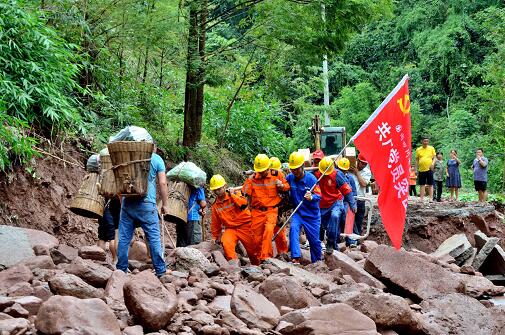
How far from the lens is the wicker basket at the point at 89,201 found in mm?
10031

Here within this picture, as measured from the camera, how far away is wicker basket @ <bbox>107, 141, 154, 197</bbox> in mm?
7945

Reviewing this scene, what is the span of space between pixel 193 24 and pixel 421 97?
27.1 meters

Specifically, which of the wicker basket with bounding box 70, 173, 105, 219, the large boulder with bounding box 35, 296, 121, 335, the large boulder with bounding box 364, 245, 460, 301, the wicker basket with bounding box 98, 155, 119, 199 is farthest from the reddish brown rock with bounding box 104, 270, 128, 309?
the large boulder with bounding box 364, 245, 460, 301

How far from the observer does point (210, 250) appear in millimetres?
10578

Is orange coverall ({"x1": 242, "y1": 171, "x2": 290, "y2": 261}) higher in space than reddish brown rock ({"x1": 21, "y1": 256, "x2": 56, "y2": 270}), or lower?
higher

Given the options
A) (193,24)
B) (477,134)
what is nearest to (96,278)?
(193,24)

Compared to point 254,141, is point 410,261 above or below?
below

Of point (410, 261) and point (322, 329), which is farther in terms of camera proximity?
point (410, 261)

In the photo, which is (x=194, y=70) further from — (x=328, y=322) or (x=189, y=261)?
(x=328, y=322)

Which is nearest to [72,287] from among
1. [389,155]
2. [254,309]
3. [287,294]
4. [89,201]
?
[254,309]

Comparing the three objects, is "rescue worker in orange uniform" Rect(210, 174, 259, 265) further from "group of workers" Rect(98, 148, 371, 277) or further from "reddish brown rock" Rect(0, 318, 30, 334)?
"reddish brown rock" Rect(0, 318, 30, 334)

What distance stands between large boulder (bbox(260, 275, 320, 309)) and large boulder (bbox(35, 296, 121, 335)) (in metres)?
2.22

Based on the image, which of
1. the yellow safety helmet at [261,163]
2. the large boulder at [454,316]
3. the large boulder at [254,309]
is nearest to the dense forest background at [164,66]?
the yellow safety helmet at [261,163]

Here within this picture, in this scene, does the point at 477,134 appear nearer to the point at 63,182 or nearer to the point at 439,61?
the point at 439,61
